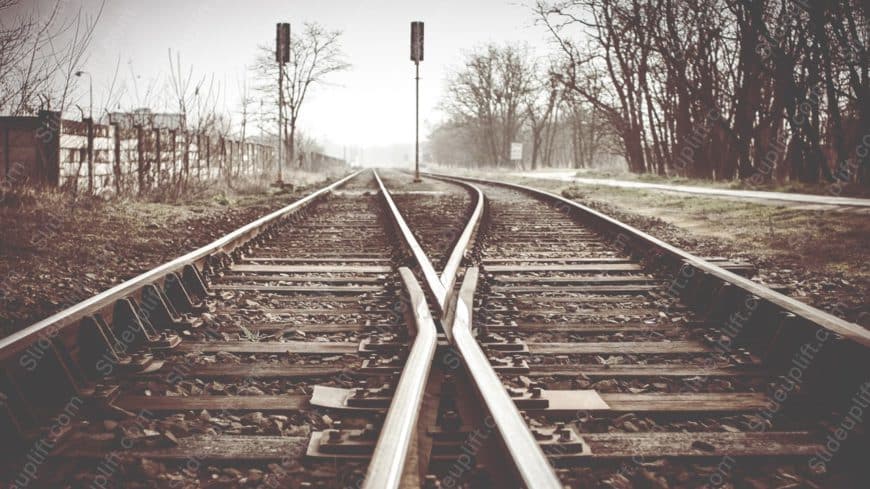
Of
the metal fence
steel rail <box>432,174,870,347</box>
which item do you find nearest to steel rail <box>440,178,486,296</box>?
steel rail <box>432,174,870,347</box>

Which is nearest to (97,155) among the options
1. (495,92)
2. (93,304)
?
(93,304)

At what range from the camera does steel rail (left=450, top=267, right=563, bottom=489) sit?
1.53 m

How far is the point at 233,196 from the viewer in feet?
46.9

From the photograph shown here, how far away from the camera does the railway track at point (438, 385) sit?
192 centimetres

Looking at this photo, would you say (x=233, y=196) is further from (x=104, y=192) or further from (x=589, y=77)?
(x=589, y=77)

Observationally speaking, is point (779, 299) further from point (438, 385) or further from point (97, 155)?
point (97, 155)

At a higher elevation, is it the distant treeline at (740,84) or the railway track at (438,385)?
the distant treeline at (740,84)

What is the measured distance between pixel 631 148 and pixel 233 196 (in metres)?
20.7

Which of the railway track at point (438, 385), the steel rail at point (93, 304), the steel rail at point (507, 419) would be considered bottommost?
the railway track at point (438, 385)

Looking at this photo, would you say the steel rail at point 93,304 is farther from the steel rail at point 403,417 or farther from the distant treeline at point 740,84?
the distant treeline at point 740,84

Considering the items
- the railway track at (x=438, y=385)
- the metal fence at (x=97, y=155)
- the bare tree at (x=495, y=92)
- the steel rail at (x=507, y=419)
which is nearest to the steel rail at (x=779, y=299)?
the railway track at (x=438, y=385)

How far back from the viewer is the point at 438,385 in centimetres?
239

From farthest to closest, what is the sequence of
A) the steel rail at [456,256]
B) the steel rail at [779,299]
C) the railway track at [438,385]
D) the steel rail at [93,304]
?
the steel rail at [456,256], the steel rail at [779,299], the steel rail at [93,304], the railway track at [438,385]

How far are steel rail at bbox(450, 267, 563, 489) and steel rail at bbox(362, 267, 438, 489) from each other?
0.44 feet
